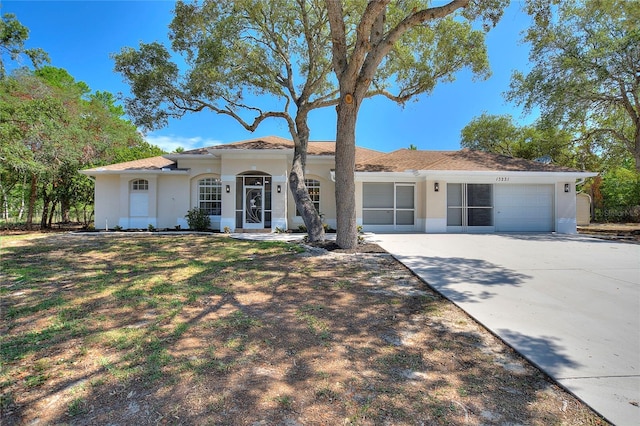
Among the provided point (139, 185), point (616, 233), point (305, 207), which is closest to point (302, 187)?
point (305, 207)

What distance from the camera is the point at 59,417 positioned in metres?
2.26

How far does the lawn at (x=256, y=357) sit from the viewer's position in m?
2.34

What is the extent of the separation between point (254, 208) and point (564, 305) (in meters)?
13.3

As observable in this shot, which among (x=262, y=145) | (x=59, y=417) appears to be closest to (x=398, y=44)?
(x=262, y=145)

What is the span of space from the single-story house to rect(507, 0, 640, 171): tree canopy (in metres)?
3.20

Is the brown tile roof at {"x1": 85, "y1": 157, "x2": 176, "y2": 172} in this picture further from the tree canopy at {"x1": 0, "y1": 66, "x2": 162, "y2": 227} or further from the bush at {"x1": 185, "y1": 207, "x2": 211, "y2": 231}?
the bush at {"x1": 185, "y1": 207, "x2": 211, "y2": 231}

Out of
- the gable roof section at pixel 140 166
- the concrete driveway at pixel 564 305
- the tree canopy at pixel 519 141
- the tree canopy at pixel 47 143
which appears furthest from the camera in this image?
the tree canopy at pixel 519 141

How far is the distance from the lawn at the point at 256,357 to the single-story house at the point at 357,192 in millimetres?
9422

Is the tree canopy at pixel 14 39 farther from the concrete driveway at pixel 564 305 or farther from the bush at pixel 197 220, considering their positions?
the concrete driveway at pixel 564 305

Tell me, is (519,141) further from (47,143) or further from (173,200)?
(47,143)

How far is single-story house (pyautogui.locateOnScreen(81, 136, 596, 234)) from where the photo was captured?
1476 centimetres

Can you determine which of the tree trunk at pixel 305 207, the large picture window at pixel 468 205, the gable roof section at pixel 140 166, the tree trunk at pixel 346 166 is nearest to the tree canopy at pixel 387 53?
the tree trunk at pixel 346 166

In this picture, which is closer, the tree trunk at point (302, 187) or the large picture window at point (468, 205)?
the tree trunk at point (302, 187)

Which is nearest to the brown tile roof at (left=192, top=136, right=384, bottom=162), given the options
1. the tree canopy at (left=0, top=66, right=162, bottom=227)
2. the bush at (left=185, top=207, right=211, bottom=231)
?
the bush at (left=185, top=207, right=211, bottom=231)
